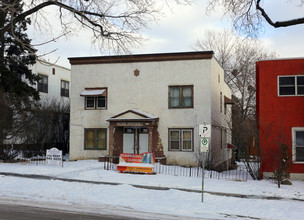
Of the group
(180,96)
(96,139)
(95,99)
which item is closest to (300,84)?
(180,96)

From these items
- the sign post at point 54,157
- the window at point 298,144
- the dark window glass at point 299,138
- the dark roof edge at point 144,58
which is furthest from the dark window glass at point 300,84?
the sign post at point 54,157

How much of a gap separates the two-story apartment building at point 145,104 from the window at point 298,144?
19.3 ft

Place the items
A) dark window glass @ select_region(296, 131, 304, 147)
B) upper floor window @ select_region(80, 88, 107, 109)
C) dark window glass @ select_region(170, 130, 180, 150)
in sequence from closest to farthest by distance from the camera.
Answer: dark window glass @ select_region(296, 131, 304, 147)
dark window glass @ select_region(170, 130, 180, 150)
upper floor window @ select_region(80, 88, 107, 109)

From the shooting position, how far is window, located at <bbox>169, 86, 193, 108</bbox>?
23.7 meters

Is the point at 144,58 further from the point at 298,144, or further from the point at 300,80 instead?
the point at 298,144

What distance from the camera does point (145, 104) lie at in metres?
24.5

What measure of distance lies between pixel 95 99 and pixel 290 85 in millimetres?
13426

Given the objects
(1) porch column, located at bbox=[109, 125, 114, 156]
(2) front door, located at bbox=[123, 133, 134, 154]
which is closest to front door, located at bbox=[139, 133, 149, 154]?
(2) front door, located at bbox=[123, 133, 134, 154]

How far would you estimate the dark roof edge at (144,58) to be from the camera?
23.4 m

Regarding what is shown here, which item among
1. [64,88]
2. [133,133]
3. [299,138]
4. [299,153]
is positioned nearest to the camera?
[299,153]

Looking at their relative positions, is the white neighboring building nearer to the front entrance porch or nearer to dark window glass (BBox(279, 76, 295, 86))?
the front entrance porch

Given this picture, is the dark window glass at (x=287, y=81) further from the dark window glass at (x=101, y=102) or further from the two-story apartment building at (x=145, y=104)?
the dark window glass at (x=101, y=102)

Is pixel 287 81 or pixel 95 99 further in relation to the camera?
pixel 95 99

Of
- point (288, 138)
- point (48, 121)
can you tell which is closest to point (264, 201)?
point (288, 138)
